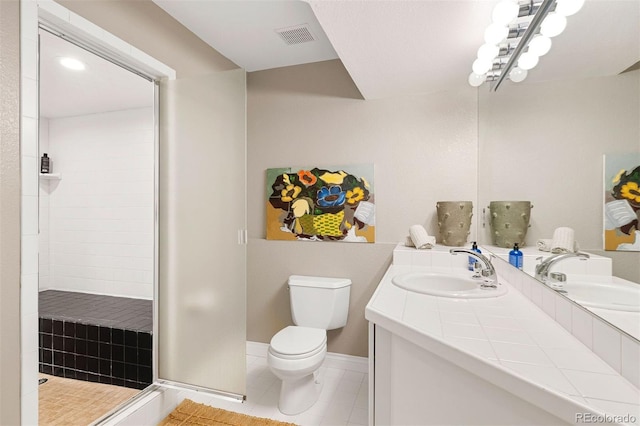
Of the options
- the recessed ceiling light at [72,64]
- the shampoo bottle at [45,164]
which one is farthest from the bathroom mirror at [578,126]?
the shampoo bottle at [45,164]

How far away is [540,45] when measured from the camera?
1100 mm

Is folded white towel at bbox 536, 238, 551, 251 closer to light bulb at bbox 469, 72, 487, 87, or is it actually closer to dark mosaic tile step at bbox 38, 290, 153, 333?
light bulb at bbox 469, 72, 487, 87

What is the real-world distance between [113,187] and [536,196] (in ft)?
11.3

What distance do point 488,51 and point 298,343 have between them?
1.90 m

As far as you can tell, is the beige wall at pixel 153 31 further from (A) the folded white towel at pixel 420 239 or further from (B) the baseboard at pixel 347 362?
(B) the baseboard at pixel 347 362

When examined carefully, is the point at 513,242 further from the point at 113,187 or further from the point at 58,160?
the point at 58,160

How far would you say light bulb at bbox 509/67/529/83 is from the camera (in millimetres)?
1228

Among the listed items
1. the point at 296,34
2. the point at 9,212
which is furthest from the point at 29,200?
the point at 296,34

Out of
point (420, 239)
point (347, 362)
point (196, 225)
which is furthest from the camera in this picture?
point (347, 362)

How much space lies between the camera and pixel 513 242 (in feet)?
4.70

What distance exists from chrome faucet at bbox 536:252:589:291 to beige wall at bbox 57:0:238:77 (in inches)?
85.6

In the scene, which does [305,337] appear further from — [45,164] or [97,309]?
[45,164]

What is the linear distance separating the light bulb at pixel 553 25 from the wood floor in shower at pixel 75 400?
293 cm

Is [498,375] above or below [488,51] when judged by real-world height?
below
